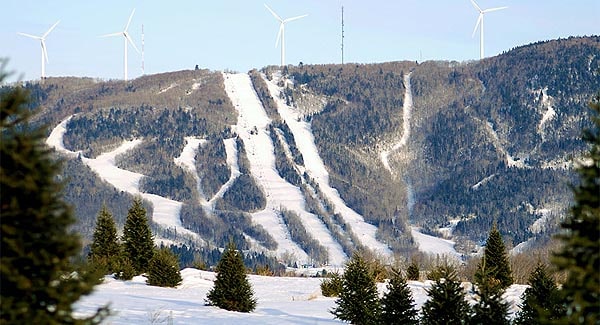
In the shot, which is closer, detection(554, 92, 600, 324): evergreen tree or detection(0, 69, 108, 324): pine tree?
detection(0, 69, 108, 324): pine tree

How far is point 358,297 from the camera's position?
26.6 metres

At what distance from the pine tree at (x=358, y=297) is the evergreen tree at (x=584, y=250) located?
16.3 meters

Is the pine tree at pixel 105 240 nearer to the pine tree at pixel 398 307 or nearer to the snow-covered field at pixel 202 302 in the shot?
the snow-covered field at pixel 202 302

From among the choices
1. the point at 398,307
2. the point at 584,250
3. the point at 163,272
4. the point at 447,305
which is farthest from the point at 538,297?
the point at 163,272

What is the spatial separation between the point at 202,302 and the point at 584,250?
2155 centimetres

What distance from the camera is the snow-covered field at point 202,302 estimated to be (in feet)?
74.5

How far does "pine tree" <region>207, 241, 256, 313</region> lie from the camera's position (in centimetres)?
2822

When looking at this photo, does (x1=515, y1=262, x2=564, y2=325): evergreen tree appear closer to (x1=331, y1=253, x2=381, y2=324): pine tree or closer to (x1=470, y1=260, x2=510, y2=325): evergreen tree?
(x1=470, y1=260, x2=510, y2=325): evergreen tree

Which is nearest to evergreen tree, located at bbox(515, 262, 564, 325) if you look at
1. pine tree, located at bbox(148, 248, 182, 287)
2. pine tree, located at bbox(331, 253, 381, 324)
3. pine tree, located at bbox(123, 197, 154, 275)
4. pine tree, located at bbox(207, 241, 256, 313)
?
pine tree, located at bbox(331, 253, 381, 324)

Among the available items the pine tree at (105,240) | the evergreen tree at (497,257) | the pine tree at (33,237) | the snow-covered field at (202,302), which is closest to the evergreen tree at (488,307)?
the snow-covered field at (202,302)

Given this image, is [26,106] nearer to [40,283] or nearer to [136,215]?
[40,283]

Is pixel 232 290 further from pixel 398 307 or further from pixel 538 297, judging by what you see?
pixel 538 297

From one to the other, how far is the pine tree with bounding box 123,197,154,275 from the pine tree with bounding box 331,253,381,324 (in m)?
16.8

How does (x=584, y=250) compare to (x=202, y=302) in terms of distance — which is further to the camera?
(x=202, y=302)
